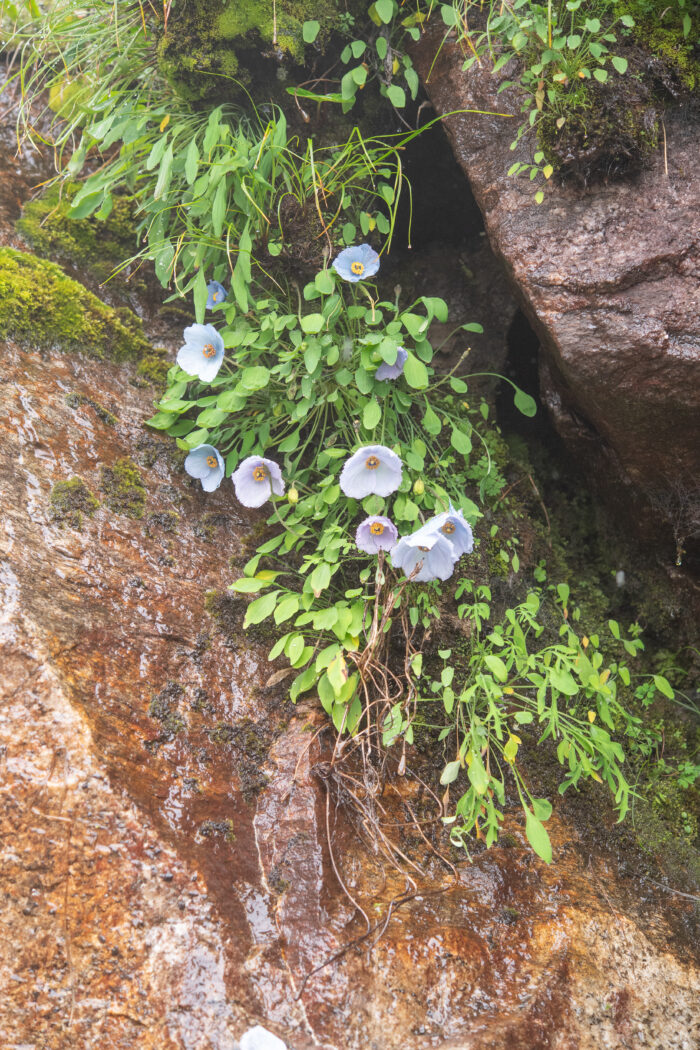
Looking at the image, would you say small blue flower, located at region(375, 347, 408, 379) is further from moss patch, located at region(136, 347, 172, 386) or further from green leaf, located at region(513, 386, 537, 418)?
moss patch, located at region(136, 347, 172, 386)

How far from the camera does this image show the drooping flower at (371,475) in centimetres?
209

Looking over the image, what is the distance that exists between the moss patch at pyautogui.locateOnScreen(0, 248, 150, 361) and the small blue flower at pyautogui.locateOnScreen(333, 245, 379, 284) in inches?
36.6

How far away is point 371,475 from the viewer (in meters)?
2.13

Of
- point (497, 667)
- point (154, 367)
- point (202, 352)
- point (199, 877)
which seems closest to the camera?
point (199, 877)

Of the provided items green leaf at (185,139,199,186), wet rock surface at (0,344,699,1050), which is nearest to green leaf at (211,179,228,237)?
green leaf at (185,139,199,186)

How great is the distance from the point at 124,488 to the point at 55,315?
0.75m

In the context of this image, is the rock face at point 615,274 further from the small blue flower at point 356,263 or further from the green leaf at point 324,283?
the green leaf at point 324,283

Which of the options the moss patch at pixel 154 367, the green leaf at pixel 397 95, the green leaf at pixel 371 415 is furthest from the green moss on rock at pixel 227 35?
the green leaf at pixel 371 415

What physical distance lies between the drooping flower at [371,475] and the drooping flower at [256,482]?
0.26m

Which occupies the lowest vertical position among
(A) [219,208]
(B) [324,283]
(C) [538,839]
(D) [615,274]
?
(C) [538,839]

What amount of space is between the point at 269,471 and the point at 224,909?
49.8 inches

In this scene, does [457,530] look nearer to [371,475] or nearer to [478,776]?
[371,475]

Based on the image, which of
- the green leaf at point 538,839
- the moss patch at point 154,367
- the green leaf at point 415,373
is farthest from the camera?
the moss patch at point 154,367

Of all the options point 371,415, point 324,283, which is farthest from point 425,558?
point 324,283
